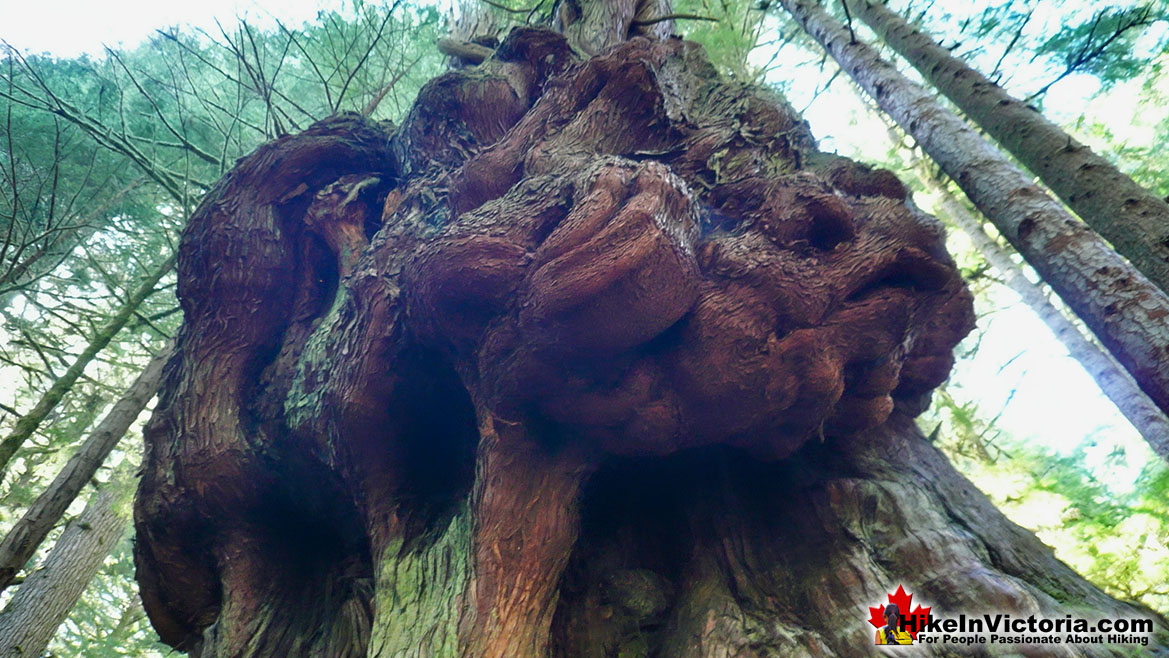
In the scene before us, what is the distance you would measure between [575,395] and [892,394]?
7.16 feet

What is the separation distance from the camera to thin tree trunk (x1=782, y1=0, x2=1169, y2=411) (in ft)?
7.63

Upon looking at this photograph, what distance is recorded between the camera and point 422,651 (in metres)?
2.34

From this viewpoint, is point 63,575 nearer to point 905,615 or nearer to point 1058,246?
point 905,615

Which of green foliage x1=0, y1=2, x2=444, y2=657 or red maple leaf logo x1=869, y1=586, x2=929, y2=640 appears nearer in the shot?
red maple leaf logo x1=869, y1=586, x2=929, y2=640

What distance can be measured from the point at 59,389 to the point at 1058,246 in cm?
641

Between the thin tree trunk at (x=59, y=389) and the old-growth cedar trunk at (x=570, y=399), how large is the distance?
147 centimetres

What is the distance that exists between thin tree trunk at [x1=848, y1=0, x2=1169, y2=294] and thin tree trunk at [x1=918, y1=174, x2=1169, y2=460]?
1.57 metres

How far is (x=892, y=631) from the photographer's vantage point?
2.44 meters

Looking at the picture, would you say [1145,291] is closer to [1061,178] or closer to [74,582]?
[1061,178]

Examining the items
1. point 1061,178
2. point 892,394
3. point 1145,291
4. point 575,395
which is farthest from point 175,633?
point 1061,178

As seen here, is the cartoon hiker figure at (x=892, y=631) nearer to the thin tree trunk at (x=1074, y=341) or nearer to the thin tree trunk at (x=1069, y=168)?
the thin tree trunk at (x=1069, y=168)

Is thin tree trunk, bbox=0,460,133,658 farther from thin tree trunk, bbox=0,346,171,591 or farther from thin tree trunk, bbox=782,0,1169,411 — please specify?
thin tree trunk, bbox=782,0,1169,411

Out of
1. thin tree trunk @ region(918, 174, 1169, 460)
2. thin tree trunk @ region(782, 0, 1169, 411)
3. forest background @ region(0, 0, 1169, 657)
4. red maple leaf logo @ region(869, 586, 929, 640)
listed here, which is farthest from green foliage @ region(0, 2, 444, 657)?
thin tree trunk @ region(918, 174, 1169, 460)

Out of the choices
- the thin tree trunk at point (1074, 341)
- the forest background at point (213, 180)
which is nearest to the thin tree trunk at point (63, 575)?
the forest background at point (213, 180)
